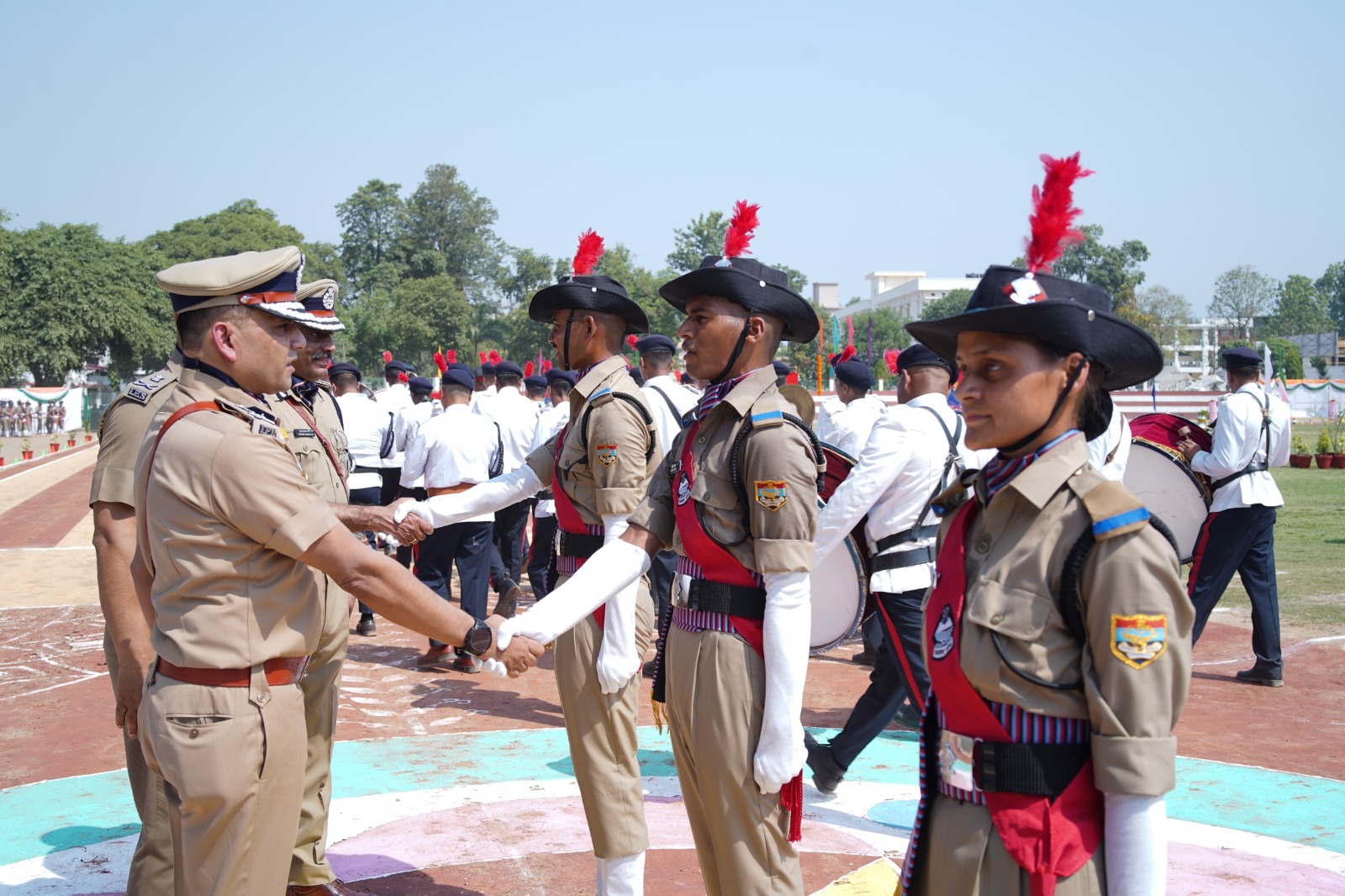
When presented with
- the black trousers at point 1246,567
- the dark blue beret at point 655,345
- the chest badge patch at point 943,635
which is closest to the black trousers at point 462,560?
the dark blue beret at point 655,345

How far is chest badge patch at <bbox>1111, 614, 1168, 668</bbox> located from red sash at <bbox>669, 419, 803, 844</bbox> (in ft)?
4.85

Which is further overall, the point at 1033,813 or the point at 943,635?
the point at 943,635

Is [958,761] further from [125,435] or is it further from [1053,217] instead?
[125,435]

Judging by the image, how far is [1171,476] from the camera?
354 inches

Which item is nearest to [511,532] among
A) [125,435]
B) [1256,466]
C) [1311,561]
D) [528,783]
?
[528,783]

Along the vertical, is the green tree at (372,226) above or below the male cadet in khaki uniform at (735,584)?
above

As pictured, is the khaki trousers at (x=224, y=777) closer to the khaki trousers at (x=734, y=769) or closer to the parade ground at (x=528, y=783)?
the khaki trousers at (x=734, y=769)

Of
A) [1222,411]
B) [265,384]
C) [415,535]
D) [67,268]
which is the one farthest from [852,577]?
[67,268]

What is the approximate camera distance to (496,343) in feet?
256

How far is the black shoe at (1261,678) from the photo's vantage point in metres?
8.24

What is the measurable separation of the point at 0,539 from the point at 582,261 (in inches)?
588

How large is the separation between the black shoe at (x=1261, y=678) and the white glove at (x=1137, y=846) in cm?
703

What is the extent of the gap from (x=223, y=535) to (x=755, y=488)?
5.04 feet

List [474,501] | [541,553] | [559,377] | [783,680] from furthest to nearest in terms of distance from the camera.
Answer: [559,377] → [541,553] → [474,501] → [783,680]
